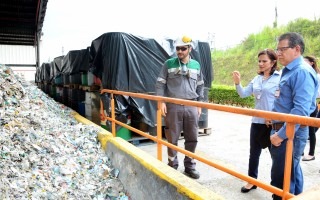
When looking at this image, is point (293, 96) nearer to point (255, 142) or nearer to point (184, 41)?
point (255, 142)

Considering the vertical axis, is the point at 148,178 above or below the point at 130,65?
below

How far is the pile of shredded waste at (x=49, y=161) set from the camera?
327 centimetres

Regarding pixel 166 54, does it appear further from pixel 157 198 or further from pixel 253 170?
pixel 157 198

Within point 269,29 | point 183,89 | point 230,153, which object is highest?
point 269,29

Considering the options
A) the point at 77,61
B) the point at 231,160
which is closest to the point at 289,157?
the point at 231,160

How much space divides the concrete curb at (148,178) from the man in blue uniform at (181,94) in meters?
0.70

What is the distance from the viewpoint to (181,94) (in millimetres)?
3947

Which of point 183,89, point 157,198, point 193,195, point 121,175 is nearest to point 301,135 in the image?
point 193,195

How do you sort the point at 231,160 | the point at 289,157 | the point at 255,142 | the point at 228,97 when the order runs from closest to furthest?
the point at 289,157 < the point at 255,142 < the point at 231,160 < the point at 228,97

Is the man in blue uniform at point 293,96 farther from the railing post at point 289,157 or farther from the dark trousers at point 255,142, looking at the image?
the dark trousers at point 255,142

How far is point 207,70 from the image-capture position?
6.62 metres

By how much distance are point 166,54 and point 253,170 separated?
336 centimetres

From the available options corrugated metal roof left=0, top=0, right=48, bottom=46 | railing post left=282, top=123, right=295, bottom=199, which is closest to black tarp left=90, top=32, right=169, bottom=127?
railing post left=282, top=123, right=295, bottom=199

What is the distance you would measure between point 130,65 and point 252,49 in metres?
17.9
